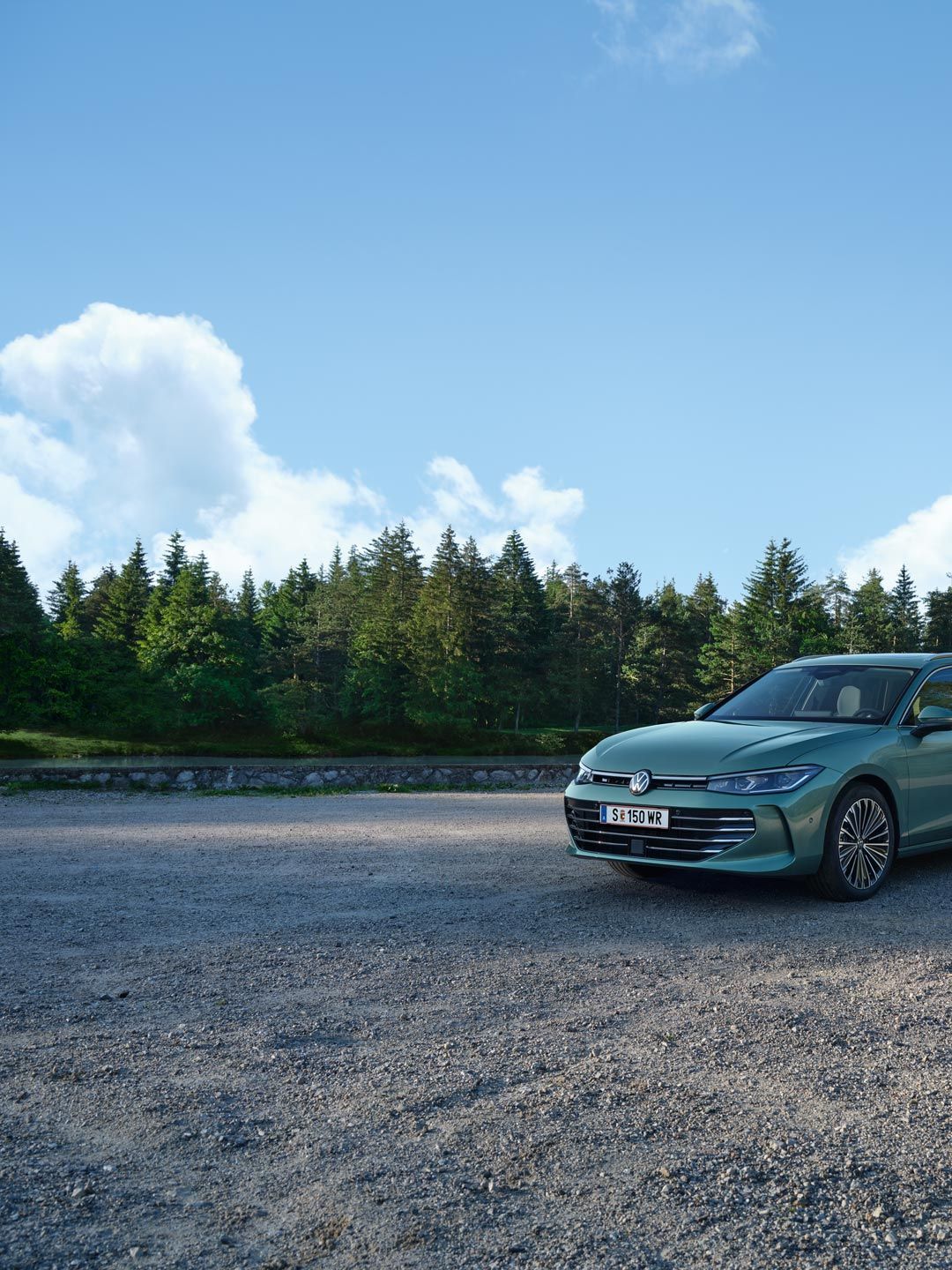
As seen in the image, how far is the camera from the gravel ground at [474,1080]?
2586mm

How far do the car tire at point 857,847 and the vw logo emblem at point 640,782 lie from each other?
1.21m

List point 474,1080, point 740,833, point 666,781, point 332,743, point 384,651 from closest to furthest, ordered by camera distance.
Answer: point 474,1080, point 740,833, point 666,781, point 332,743, point 384,651

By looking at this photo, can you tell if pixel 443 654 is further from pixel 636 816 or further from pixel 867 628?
pixel 636 816

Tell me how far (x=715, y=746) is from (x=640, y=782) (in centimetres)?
58

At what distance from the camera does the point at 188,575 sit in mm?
69875

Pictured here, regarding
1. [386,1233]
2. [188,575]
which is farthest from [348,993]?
[188,575]

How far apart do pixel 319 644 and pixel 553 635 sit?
17.6 m

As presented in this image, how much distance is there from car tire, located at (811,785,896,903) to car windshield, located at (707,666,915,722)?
774 millimetres

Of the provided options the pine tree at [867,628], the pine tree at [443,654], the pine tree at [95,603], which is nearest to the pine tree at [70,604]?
the pine tree at [95,603]

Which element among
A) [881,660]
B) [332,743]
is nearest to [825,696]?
[881,660]

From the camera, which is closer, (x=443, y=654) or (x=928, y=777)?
(x=928, y=777)

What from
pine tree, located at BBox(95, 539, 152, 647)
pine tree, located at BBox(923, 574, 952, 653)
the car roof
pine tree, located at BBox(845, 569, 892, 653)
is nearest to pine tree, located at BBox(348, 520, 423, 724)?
pine tree, located at BBox(95, 539, 152, 647)

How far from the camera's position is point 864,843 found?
710 cm

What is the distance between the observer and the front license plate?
6.80m
